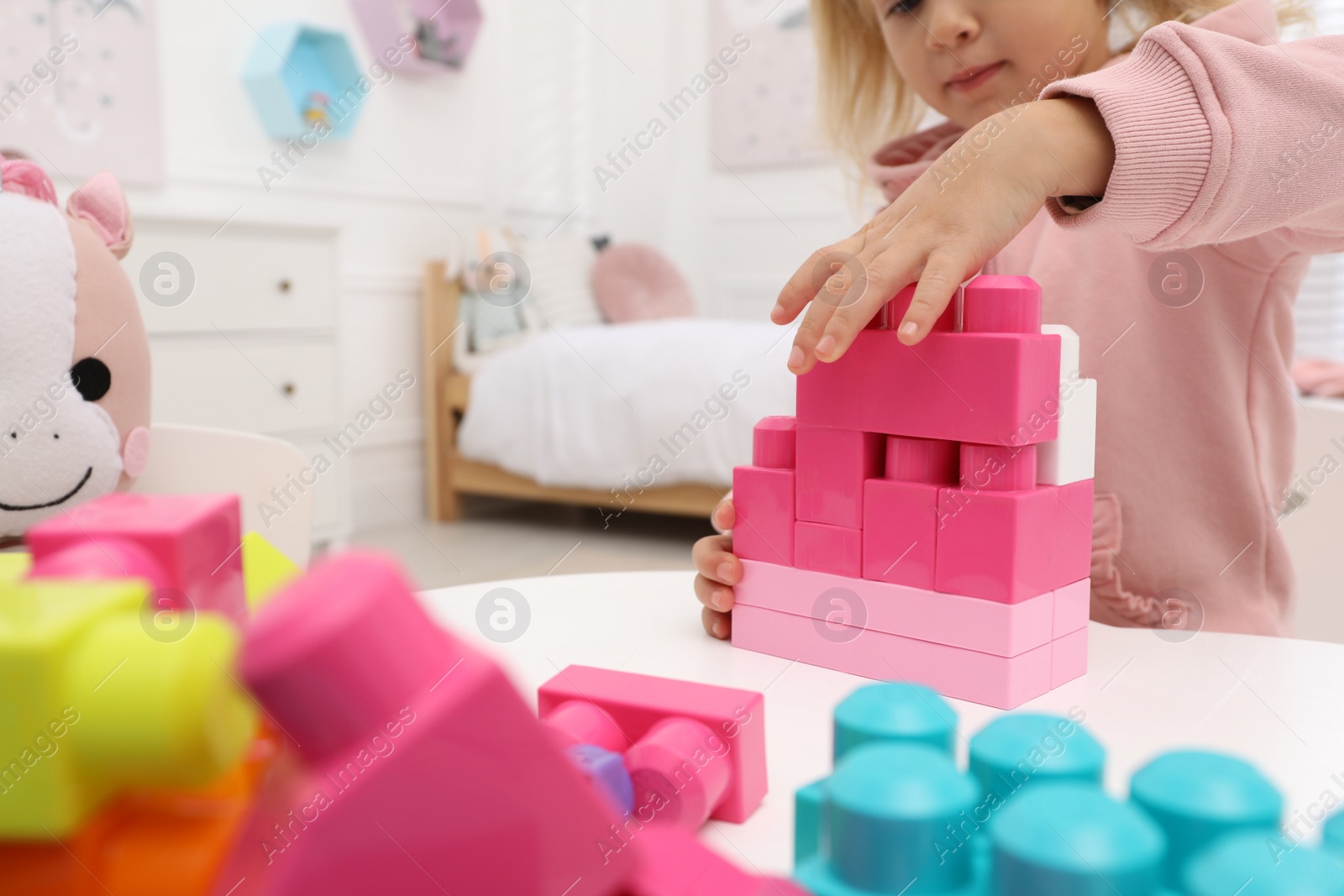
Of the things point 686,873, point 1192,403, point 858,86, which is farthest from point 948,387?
point 858,86

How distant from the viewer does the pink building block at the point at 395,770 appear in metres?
0.18

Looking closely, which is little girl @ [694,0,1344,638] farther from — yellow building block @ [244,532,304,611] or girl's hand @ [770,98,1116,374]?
yellow building block @ [244,532,304,611]

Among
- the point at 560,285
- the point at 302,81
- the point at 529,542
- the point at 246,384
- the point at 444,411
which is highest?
the point at 302,81

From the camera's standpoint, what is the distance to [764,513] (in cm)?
58

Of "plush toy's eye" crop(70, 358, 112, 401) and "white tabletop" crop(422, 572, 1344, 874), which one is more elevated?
"plush toy's eye" crop(70, 358, 112, 401)

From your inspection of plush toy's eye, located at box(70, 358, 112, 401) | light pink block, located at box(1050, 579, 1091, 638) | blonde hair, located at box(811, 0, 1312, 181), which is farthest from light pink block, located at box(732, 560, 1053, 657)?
blonde hair, located at box(811, 0, 1312, 181)

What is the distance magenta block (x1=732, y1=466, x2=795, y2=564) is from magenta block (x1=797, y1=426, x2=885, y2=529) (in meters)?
0.01

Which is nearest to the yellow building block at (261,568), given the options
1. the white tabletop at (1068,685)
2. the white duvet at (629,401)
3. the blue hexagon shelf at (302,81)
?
the white tabletop at (1068,685)

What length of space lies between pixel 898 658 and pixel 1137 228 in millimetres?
283

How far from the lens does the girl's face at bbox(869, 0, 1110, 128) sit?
0.85 m

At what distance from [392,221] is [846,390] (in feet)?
8.08

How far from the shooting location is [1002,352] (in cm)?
48

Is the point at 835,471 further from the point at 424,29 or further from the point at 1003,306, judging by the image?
the point at 424,29

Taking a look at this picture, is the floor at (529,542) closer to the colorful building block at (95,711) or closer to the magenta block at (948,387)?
the magenta block at (948,387)
